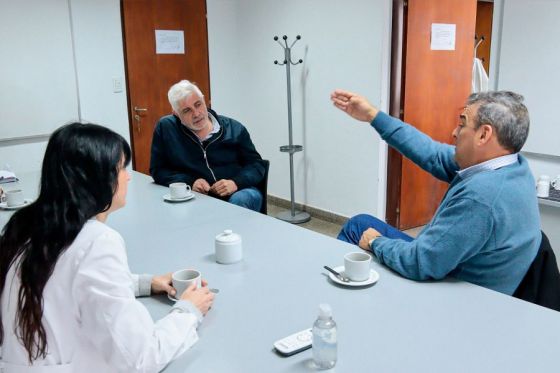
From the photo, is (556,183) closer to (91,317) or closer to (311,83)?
(311,83)

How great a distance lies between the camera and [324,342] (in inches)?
39.5

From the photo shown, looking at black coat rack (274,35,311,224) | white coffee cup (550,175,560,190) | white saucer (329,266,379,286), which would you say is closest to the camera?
white saucer (329,266,379,286)

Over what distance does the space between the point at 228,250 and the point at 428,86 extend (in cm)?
294

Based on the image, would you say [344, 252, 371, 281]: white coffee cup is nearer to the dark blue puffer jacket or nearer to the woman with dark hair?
the woman with dark hair

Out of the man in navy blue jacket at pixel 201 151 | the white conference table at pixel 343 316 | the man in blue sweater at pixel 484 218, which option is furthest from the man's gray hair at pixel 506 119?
the man in navy blue jacket at pixel 201 151

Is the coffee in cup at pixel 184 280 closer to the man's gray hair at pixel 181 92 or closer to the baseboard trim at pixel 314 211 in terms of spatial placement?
the man's gray hair at pixel 181 92

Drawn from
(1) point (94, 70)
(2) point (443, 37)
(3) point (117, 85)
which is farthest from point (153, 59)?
(2) point (443, 37)

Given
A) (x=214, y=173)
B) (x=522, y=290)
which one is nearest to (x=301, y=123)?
(x=214, y=173)

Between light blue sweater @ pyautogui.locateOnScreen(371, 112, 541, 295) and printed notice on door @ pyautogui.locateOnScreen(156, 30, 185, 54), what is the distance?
3729mm

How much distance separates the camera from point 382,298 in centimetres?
133

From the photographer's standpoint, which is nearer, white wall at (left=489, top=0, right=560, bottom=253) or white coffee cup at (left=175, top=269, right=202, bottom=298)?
white coffee cup at (left=175, top=269, right=202, bottom=298)

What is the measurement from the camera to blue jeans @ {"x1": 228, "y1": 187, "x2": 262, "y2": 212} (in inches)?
109

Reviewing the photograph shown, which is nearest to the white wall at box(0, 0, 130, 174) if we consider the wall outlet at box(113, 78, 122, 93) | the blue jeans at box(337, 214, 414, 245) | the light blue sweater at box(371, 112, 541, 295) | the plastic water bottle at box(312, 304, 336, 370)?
the wall outlet at box(113, 78, 122, 93)

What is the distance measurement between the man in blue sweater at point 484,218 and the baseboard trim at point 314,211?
274 centimetres
